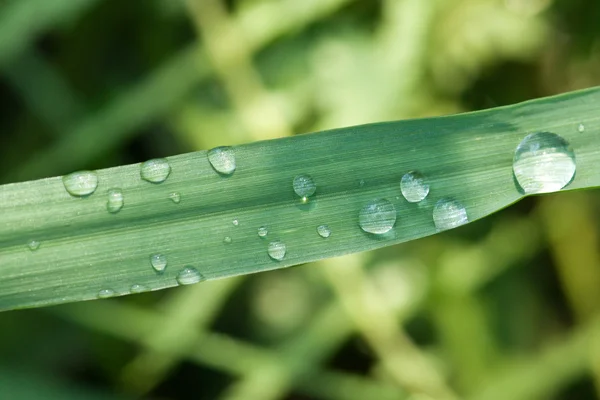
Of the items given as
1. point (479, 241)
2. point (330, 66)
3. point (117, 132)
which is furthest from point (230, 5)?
point (479, 241)

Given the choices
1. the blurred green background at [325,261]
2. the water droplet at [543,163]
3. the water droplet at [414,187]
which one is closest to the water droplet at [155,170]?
the water droplet at [414,187]

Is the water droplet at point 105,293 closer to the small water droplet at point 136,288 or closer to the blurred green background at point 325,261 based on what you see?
the small water droplet at point 136,288

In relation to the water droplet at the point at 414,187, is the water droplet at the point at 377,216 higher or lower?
lower

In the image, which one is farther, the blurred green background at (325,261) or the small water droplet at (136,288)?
the blurred green background at (325,261)

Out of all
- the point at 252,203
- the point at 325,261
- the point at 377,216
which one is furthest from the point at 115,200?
the point at 325,261

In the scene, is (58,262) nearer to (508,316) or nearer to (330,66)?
(330,66)

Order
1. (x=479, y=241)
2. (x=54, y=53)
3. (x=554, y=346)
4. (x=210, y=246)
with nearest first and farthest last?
(x=210, y=246) → (x=554, y=346) → (x=479, y=241) → (x=54, y=53)
